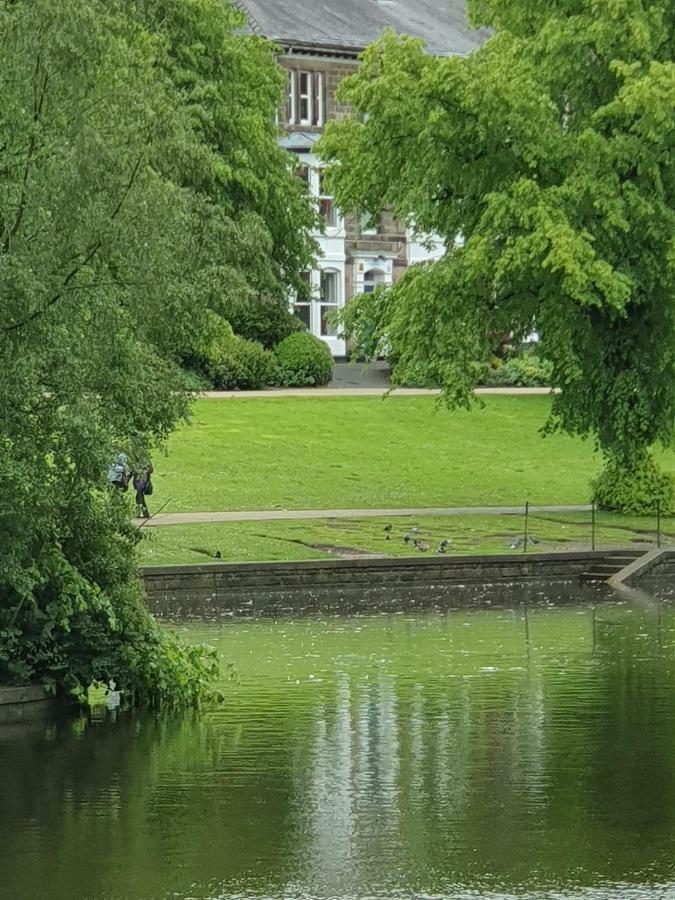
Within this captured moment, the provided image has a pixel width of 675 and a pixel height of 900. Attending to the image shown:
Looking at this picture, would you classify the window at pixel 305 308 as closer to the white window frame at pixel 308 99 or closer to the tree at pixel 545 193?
the white window frame at pixel 308 99

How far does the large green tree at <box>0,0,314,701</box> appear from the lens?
1956cm

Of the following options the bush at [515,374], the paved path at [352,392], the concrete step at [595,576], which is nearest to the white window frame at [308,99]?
the paved path at [352,392]

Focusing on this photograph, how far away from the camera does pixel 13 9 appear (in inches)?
779

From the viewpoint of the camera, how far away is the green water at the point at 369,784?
14.2 metres

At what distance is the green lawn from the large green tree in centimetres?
2080

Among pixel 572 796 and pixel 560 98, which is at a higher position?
pixel 560 98

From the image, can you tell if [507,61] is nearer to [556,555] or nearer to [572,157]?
[572,157]

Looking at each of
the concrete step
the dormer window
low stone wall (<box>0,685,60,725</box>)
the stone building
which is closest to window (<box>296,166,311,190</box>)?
the stone building

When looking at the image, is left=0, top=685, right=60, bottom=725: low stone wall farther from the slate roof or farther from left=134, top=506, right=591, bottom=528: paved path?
the slate roof

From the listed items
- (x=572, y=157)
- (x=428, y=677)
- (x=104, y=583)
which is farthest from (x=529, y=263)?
(x=104, y=583)

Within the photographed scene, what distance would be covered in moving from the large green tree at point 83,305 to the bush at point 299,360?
41.6 m

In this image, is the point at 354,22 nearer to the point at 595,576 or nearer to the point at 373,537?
the point at 373,537

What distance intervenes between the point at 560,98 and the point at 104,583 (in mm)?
23235

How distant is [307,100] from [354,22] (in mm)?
3933
